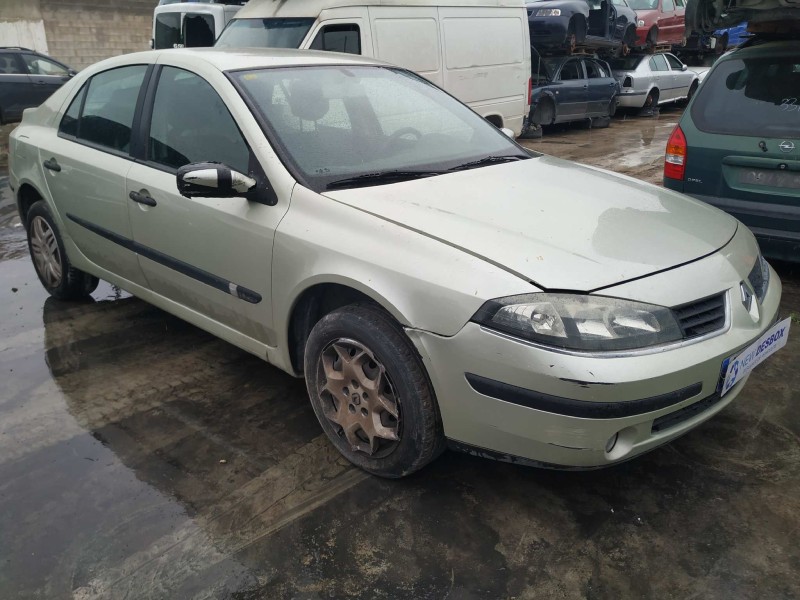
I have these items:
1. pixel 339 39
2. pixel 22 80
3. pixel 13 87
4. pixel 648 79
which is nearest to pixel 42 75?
pixel 22 80

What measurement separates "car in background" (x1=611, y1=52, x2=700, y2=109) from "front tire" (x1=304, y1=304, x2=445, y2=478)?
46.2 feet

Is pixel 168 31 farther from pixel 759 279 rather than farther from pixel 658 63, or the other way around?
pixel 658 63

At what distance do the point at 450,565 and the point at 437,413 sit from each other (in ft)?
1.68

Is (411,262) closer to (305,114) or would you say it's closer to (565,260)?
(565,260)

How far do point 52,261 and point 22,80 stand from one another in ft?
32.9

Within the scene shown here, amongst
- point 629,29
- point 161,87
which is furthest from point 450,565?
point 629,29

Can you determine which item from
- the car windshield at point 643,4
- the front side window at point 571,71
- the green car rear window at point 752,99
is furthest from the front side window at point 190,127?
the car windshield at point 643,4

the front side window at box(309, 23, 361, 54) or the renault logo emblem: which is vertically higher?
the front side window at box(309, 23, 361, 54)

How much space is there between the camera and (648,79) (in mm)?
15516

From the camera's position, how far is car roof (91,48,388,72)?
3430mm

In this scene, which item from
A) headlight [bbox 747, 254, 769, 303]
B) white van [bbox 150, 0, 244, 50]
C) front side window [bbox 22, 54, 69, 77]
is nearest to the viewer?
headlight [bbox 747, 254, 769, 303]

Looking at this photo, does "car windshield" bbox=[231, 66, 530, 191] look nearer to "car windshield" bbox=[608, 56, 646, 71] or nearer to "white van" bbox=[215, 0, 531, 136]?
"white van" bbox=[215, 0, 531, 136]

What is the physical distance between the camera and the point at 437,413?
101 inches

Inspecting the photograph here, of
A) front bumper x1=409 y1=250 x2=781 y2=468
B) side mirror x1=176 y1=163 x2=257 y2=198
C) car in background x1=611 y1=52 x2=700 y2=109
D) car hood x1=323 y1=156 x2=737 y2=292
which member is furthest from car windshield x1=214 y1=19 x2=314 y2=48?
car in background x1=611 y1=52 x2=700 y2=109
